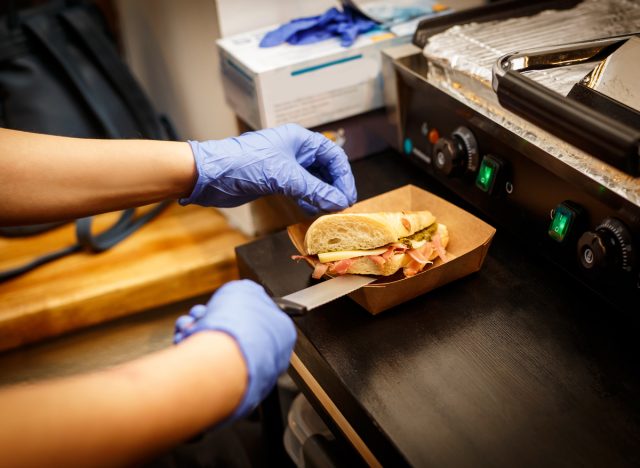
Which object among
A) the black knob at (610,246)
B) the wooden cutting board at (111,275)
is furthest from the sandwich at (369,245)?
the wooden cutting board at (111,275)

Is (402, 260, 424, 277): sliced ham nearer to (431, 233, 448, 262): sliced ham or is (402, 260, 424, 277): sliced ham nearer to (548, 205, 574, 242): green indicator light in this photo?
(431, 233, 448, 262): sliced ham

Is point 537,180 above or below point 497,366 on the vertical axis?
above

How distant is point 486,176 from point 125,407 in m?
0.72

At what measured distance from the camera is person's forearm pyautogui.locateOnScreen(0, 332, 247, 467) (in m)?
0.64

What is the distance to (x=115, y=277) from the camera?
1.56 m

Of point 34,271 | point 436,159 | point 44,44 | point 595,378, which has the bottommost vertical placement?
point 34,271

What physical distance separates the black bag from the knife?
914mm

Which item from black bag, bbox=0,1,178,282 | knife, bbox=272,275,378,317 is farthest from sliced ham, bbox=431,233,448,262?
black bag, bbox=0,1,178,282

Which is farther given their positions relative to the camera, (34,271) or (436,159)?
(34,271)

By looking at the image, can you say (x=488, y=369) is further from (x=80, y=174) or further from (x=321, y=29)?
(x=321, y=29)

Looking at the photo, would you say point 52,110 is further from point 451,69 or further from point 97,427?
point 97,427

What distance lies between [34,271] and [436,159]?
1.08 meters

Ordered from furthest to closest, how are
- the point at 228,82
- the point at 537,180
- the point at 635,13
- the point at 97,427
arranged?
1. the point at 228,82
2. the point at 635,13
3. the point at 537,180
4. the point at 97,427

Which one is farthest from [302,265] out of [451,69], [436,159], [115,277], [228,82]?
[115,277]
